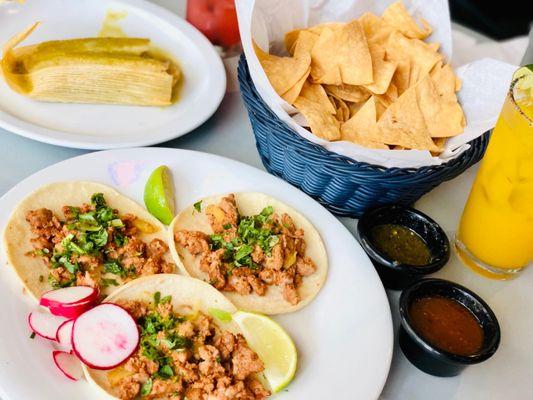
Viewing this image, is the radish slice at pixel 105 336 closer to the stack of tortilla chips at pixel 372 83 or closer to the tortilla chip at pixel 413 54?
the stack of tortilla chips at pixel 372 83

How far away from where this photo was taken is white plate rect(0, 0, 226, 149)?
6.89 feet

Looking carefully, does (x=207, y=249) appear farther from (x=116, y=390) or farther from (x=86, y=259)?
(x=116, y=390)

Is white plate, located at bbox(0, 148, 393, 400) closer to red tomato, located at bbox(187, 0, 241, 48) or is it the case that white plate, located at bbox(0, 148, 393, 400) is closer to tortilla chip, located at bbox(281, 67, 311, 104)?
tortilla chip, located at bbox(281, 67, 311, 104)

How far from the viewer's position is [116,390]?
4.83 feet

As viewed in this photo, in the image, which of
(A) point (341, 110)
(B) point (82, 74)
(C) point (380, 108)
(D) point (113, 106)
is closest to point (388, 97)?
(C) point (380, 108)

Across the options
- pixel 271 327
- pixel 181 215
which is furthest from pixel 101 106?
pixel 271 327

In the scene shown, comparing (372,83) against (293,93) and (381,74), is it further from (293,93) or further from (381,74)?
(293,93)

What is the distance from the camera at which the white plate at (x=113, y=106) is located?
2102 mm

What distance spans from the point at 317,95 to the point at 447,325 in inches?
34.7

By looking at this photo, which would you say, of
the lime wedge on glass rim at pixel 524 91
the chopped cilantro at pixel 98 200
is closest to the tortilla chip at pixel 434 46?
the lime wedge on glass rim at pixel 524 91

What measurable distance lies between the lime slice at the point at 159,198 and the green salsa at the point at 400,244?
0.64m

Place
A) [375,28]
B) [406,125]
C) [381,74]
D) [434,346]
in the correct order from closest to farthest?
[434,346] → [406,125] → [381,74] → [375,28]

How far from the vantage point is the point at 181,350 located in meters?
1.55

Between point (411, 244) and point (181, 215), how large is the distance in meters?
0.73
